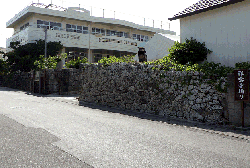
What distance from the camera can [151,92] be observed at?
1185 centimetres

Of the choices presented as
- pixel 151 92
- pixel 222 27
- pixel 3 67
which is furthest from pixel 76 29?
pixel 222 27

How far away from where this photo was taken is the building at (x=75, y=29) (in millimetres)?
30812

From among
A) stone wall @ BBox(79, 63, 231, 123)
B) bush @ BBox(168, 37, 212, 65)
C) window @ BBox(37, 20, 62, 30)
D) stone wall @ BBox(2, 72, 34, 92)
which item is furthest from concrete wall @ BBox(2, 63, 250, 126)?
window @ BBox(37, 20, 62, 30)

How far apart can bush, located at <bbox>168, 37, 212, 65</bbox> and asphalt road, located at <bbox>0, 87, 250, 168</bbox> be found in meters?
5.12

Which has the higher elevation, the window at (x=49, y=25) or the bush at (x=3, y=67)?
the window at (x=49, y=25)

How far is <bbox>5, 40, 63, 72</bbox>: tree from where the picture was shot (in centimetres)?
2902

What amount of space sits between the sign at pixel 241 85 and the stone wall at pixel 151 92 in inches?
29.5

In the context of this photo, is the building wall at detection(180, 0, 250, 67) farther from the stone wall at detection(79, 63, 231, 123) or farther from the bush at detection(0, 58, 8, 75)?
the bush at detection(0, 58, 8, 75)

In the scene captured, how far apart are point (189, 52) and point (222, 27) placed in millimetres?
2079

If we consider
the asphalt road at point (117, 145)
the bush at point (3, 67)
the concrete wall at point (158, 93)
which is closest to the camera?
the asphalt road at point (117, 145)

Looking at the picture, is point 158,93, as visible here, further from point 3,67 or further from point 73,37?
Result: point 3,67

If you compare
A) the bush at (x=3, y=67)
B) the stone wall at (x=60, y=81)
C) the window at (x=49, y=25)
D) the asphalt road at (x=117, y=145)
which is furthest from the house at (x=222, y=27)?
the bush at (x=3, y=67)

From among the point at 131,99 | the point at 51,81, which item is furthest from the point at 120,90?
the point at 51,81

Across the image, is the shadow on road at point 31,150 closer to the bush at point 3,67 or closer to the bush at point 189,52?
the bush at point 189,52
